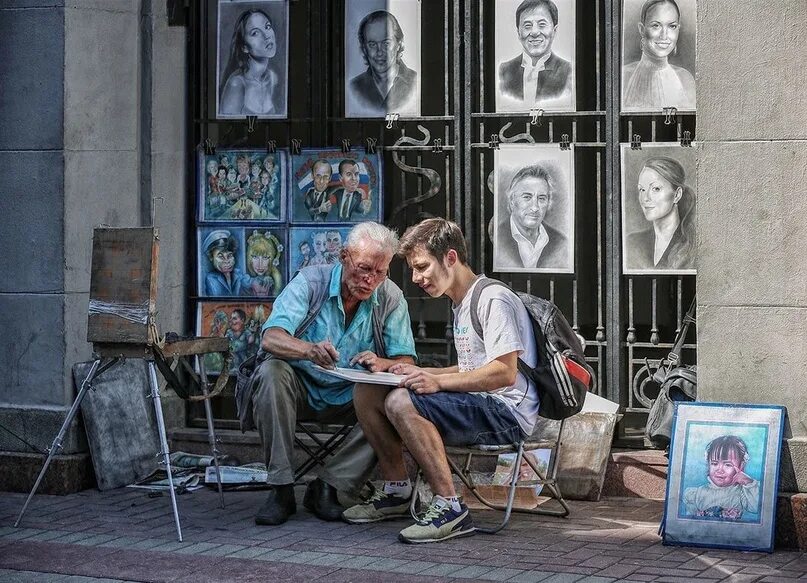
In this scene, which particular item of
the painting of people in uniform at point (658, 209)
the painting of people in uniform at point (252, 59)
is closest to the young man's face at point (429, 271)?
the painting of people in uniform at point (658, 209)

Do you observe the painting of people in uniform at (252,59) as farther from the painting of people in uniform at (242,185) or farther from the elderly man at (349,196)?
the elderly man at (349,196)

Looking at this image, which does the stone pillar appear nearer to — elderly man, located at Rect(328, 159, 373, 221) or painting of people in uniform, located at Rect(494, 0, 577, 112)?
elderly man, located at Rect(328, 159, 373, 221)

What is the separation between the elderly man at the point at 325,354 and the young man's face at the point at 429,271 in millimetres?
364

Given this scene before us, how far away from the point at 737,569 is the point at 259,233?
3.72 metres

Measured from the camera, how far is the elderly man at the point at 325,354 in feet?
22.7

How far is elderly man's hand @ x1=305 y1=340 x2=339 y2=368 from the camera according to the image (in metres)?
6.80

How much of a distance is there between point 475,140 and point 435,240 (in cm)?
159

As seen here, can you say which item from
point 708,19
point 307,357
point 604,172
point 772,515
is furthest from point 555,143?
point 772,515

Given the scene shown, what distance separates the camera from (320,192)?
27.3 feet

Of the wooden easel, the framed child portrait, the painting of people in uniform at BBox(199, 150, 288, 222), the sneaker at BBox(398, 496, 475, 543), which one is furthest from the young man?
the painting of people in uniform at BBox(199, 150, 288, 222)

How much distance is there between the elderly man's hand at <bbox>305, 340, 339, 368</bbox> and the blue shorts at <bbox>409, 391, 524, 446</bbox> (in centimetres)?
46

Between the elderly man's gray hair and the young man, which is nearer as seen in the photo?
the young man

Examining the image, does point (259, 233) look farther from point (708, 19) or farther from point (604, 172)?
point (708, 19)

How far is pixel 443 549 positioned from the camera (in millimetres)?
6301
